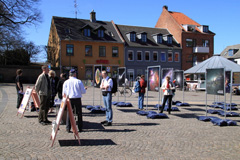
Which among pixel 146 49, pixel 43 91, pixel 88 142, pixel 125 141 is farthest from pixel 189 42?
pixel 88 142

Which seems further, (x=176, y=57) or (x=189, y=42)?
(x=189, y=42)

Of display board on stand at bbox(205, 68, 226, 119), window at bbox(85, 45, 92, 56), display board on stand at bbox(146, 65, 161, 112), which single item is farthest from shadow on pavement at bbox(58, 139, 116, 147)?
window at bbox(85, 45, 92, 56)

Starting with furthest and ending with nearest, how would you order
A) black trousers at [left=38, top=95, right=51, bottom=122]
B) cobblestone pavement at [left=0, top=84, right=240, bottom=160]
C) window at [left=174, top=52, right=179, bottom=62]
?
window at [left=174, top=52, right=179, bottom=62]
black trousers at [left=38, top=95, right=51, bottom=122]
cobblestone pavement at [left=0, top=84, right=240, bottom=160]

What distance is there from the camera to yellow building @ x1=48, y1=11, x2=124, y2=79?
4153 cm

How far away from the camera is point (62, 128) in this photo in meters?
8.19

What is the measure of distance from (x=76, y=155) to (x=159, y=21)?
54347mm

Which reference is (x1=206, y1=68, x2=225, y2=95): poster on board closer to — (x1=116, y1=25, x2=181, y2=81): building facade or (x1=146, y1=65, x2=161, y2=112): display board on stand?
(x1=146, y1=65, x2=161, y2=112): display board on stand

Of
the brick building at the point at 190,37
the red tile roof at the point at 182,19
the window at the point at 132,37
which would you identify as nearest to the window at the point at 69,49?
the window at the point at 132,37

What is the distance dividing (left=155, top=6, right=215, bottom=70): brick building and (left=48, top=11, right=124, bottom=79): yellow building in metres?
12.6

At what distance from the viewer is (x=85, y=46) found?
43.0 meters

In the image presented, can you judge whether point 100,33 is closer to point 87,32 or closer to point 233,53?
point 87,32

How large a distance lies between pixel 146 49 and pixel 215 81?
37906mm

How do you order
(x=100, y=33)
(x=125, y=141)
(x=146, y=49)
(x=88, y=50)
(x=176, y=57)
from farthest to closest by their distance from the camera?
(x=176, y=57) → (x=146, y=49) → (x=100, y=33) → (x=88, y=50) → (x=125, y=141)

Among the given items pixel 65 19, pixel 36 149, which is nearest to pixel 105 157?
pixel 36 149
